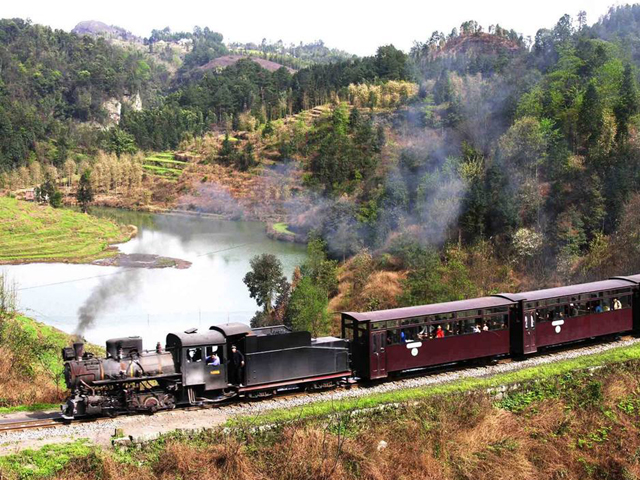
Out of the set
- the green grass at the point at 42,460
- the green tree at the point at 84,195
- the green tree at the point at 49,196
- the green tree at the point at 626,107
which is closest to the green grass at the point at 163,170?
the green tree at the point at 84,195

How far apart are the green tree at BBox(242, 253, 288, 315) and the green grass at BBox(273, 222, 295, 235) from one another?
84.3ft

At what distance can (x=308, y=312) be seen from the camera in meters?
31.8

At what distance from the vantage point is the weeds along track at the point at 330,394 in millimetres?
13209

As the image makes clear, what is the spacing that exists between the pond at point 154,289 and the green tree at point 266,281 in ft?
6.61

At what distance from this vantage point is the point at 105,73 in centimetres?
15338

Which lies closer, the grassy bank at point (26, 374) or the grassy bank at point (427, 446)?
the grassy bank at point (427, 446)

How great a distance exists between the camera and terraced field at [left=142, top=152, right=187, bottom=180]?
88.9 m

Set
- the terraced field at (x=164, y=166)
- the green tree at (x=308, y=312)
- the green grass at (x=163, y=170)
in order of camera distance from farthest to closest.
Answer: the green grass at (x=163, y=170) < the terraced field at (x=164, y=166) < the green tree at (x=308, y=312)

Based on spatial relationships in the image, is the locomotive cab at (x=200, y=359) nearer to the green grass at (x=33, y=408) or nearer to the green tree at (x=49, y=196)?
the green grass at (x=33, y=408)

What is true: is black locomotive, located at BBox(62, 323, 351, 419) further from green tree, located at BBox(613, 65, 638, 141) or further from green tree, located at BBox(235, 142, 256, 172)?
green tree, located at BBox(235, 142, 256, 172)

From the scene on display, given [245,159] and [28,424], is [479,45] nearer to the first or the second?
[245,159]

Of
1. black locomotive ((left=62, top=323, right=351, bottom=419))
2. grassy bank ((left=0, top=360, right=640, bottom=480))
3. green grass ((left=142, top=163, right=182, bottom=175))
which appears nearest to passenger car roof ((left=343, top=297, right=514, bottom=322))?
black locomotive ((left=62, top=323, right=351, bottom=419))

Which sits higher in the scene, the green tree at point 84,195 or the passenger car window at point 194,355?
the green tree at point 84,195

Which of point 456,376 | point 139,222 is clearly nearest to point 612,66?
point 456,376
